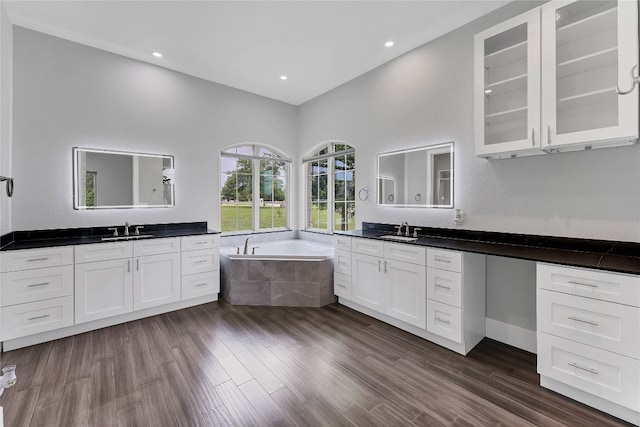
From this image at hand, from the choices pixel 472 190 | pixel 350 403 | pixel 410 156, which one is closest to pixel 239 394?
pixel 350 403

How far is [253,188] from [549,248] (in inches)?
152

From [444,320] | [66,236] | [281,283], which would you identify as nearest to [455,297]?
[444,320]

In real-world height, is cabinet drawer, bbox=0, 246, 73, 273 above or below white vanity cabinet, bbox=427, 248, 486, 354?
above

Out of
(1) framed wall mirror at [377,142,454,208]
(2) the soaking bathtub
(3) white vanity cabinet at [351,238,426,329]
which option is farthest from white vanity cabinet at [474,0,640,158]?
(2) the soaking bathtub

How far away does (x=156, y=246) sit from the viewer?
10.6ft

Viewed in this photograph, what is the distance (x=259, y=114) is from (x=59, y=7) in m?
2.49

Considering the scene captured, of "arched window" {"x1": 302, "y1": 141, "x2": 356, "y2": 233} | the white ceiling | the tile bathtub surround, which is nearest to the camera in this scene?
the white ceiling

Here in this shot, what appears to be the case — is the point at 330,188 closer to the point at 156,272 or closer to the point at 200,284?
the point at 200,284

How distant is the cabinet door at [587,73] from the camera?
1.84m

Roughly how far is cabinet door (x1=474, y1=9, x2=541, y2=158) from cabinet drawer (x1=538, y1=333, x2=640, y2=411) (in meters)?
1.41

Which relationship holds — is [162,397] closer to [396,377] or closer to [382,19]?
[396,377]

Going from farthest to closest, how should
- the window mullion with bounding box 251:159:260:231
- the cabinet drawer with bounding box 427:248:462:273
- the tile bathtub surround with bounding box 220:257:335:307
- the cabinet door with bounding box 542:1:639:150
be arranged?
the window mullion with bounding box 251:159:260:231 → the tile bathtub surround with bounding box 220:257:335:307 → the cabinet drawer with bounding box 427:248:462:273 → the cabinet door with bounding box 542:1:639:150

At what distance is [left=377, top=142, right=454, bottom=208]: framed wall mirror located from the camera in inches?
121

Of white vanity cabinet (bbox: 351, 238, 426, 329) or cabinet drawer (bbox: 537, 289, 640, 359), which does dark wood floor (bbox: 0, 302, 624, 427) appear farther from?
cabinet drawer (bbox: 537, 289, 640, 359)
